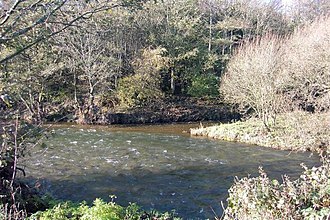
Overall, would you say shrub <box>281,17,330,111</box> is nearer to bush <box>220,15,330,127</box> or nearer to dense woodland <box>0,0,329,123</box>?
bush <box>220,15,330,127</box>

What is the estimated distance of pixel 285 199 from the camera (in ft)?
17.7

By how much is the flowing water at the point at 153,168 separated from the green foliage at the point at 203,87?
14506 mm

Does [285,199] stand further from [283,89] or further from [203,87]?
[203,87]

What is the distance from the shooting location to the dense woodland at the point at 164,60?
28.1ft

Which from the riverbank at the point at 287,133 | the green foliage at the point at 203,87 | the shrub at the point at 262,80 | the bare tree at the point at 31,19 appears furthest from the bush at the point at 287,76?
the bare tree at the point at 31,19

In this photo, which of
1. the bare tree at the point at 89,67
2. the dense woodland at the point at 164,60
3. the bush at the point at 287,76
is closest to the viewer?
the dense woodland at the point at 164,60

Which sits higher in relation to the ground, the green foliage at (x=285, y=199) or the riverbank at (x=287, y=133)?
the green foliage at (x=285, y=199)

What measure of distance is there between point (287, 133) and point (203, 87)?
16.7 meters

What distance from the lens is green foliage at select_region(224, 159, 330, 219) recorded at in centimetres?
520

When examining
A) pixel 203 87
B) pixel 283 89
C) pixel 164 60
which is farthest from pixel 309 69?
pixel 164 60

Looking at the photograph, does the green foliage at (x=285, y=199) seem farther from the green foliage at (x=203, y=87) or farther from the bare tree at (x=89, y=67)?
the green foliage at (x=203, y=87)

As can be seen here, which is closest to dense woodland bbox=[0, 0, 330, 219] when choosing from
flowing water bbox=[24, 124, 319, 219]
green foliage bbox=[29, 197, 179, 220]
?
green foliage bbox=[29, 197, 179, 220]

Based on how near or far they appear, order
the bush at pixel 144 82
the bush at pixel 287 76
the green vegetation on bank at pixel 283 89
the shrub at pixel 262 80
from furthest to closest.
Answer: the bush at pixel 144 82, the shrub at pixel 262 80, the bush at pixel 287 76, the green vegetation on bank at pixel 283 89

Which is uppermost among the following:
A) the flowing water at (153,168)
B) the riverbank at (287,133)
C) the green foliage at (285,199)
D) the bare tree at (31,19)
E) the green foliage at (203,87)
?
the bare tree at (31,19)
